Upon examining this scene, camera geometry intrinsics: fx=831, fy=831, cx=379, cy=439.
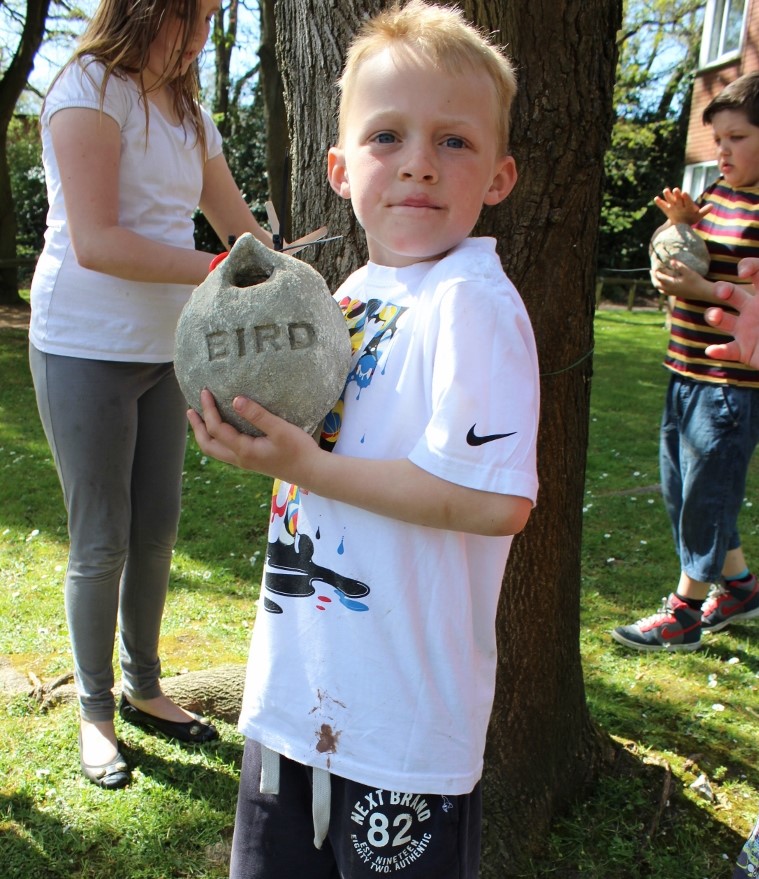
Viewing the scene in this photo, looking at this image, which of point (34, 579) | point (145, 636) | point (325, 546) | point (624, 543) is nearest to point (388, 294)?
point (325, 546)

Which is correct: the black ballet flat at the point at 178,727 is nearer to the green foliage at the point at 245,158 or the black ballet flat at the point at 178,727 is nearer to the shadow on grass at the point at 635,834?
the shadow on grass at the point at 635,834

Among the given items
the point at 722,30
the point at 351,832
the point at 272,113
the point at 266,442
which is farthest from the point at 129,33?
the point at 722,30

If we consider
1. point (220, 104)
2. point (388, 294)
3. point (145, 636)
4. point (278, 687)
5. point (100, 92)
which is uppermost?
point (220, 104)

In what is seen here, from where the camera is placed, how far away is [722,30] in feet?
57.5

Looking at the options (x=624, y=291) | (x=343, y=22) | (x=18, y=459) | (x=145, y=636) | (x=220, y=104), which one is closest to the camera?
(x=343, y=22)

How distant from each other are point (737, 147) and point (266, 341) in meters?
2.78

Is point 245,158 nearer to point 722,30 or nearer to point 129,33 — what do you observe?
point 722,30

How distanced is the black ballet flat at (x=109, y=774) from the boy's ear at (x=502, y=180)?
2232mm

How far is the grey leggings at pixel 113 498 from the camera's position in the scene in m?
2.55

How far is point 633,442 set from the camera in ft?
24.3

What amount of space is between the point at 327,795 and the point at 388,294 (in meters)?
0.94

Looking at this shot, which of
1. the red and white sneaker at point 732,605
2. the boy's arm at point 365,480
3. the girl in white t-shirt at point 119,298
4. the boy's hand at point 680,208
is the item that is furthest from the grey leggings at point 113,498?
the red and white sneaker at point 732,605

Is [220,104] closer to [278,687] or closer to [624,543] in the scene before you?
[624,543]

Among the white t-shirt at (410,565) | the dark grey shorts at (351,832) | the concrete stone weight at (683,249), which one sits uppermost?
the concrete stone weight at (683,249)
